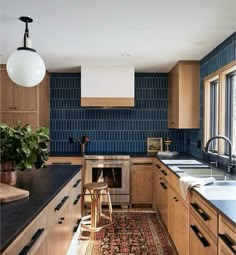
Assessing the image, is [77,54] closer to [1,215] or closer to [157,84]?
[157,84]

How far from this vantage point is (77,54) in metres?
3.63

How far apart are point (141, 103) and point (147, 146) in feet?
2.55

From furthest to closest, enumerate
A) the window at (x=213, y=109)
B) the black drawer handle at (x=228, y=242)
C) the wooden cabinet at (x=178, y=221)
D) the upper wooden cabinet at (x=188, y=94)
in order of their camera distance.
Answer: the upper wooden cabinet at (x=188, y=94), the window at (x=213, y=109), the wooden cabinet at (x=178, y=221), the black drawer handle at (x=228, y=242)

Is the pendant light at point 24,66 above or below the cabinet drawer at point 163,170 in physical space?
above

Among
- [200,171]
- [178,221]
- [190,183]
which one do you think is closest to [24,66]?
[190,183]

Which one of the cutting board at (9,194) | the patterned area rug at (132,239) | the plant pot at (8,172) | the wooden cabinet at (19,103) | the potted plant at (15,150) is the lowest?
the patterned area rug at (132,239)

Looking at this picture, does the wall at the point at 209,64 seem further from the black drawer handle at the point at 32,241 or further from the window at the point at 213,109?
the black drawer handle at the point at 32,241

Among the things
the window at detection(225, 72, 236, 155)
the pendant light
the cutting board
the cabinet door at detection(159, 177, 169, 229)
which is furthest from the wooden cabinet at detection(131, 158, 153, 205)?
the cutting board

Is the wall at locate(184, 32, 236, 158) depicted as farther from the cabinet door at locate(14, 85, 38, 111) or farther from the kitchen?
the cabinet door at locate(14, 85, 38, 111)

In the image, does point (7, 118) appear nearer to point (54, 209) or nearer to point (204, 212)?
point (54, 209)

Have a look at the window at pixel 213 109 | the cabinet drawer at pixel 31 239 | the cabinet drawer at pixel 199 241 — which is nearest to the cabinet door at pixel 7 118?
the window at pixel 213 109

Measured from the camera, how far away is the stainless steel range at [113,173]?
14.0 ft

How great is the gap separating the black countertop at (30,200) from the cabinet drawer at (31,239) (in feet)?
0.11

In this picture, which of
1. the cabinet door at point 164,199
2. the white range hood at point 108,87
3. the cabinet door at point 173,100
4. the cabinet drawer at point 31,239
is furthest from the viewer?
the white range hood at point 108,87
